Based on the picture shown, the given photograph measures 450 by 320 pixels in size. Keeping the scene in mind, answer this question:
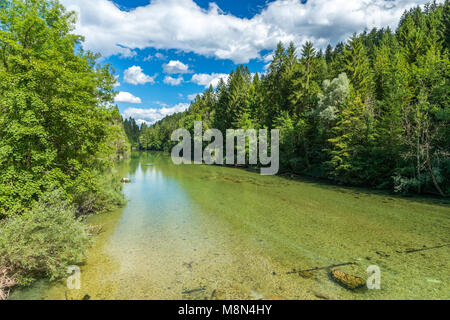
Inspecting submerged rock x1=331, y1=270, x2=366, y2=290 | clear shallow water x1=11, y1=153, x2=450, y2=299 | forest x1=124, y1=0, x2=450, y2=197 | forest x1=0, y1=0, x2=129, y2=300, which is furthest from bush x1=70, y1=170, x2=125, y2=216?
forest x1=124, y1=0, x2=450, y2=197

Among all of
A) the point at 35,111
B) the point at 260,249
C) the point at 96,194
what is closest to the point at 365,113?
the point at 260,249

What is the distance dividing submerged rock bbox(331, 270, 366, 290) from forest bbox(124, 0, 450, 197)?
15.0 m

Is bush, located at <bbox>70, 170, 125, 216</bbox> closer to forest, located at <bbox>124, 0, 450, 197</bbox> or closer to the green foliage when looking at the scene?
the green foliage

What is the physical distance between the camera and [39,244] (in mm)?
6160

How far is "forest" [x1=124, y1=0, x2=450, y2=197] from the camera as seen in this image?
1828cm

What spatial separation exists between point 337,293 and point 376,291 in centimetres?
117

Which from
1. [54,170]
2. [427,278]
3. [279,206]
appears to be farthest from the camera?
[279,206]

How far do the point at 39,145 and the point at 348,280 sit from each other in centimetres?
1209

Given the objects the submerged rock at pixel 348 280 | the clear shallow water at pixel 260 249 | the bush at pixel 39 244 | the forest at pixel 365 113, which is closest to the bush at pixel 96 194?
the clear shallow water at pixel 260 249

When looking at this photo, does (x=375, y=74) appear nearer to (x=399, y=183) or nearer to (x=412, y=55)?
(x=412, y=55)

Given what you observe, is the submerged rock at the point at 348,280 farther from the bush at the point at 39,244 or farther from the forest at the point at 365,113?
the forest at the point at 365,113

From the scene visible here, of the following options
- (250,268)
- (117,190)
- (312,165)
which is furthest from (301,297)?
(312,165)

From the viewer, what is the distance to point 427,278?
696cm

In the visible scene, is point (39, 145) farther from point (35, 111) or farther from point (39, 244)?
point (39, 244)
